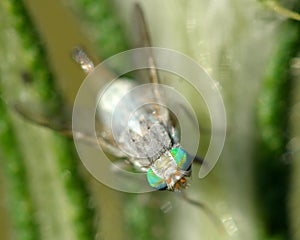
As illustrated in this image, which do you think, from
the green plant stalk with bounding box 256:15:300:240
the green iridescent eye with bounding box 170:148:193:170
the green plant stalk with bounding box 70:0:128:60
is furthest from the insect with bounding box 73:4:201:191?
the green plant stalk with bounding box 256:15:300:240

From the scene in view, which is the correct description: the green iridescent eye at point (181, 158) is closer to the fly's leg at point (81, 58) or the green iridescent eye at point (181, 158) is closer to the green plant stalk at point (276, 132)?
the green plant stalk at point (276, 132)

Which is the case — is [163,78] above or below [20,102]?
below

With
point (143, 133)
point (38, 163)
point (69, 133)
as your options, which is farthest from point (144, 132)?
point (38, 163)

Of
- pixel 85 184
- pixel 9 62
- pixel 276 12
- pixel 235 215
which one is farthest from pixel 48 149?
pixel 276 12

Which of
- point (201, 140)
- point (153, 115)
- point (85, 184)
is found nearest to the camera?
point (85, 184)

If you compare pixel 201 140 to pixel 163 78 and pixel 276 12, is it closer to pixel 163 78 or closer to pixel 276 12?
pixel 163 78

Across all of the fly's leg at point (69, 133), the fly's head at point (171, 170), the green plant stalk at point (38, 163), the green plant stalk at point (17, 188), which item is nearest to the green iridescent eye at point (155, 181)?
the fly's head at point (171, 170)

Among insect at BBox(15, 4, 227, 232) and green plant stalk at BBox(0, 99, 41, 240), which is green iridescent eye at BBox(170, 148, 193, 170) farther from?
green plant stalk at BBox(0, 99, 41, 240)
